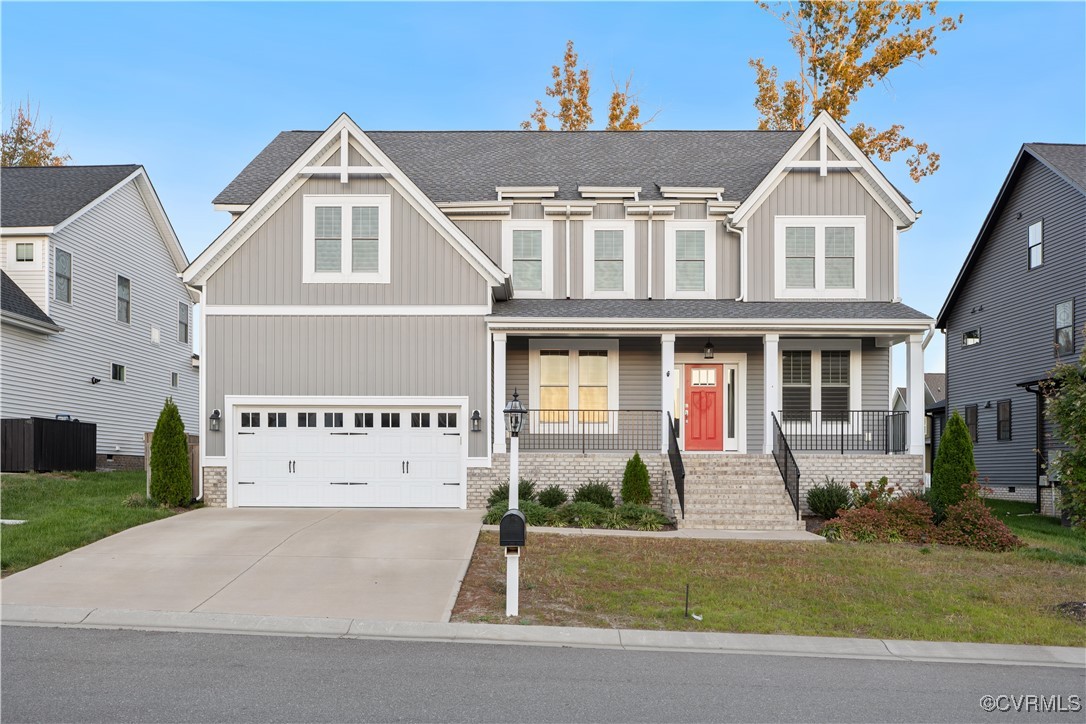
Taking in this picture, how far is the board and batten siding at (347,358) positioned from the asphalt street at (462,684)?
954 cm

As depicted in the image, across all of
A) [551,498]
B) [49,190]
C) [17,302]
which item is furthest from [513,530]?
[49,190]

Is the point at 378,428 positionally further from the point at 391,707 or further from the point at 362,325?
the point at 391,707

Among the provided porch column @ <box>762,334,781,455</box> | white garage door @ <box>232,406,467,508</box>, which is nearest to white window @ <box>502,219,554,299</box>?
white garage door @ <box>232,406,467,508</box>

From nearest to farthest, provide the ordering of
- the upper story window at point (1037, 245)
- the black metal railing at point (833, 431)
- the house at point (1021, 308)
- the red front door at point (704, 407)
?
the black metal railing at point (833, 431) < the red front door at point (704, 407) < the house at point (1021, 308) < the upper story window at point (1037, 245)

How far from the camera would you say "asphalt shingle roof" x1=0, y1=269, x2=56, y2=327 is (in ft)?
68.1

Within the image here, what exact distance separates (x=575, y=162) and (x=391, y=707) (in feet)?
56.8

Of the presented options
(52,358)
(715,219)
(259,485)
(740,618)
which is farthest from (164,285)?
(740,618)

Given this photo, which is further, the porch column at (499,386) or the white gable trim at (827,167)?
the white gable trim at (827,167)

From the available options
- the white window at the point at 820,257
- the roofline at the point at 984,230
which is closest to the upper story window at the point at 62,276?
the white window at the point at 820,257

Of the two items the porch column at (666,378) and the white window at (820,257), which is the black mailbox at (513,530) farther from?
the white window at (820,257)

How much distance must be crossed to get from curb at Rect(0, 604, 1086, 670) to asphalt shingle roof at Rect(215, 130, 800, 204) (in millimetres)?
12446

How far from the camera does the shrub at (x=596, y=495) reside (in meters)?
17.2

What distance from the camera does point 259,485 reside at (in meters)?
18.0

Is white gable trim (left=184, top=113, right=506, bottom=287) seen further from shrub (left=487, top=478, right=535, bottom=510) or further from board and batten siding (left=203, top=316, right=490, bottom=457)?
shrub (left=487, top=478, right=535, bottom=510)
